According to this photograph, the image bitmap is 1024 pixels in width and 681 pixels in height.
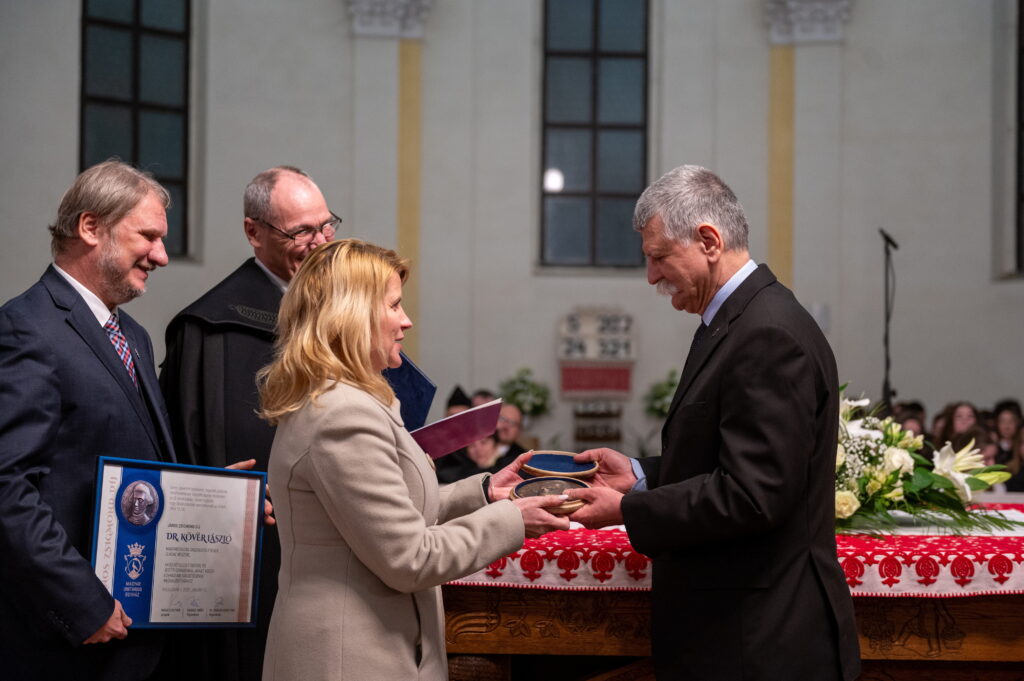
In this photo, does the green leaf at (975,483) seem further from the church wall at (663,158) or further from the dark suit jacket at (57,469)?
the church wall at (663,158)

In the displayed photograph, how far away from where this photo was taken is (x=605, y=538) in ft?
11.0

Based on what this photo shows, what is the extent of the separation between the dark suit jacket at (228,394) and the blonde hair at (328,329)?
0.91 m

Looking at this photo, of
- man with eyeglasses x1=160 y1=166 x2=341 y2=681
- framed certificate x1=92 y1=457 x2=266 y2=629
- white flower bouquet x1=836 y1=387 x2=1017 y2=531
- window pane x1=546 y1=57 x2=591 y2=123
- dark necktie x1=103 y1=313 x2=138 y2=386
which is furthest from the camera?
window pane x1=546 y1=57 x2=591 y2=123

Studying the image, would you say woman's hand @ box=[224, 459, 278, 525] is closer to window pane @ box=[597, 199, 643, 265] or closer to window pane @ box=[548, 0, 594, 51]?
window pane @ box=[597, 199, 643, 265]

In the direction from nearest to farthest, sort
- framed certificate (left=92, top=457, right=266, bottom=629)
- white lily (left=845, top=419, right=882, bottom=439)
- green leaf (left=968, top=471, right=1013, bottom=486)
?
framed certificate (left=92, top=457, right=266, bottom=629)
white lily (left=845, top=419, right=882, bottom=439)
green leaf (left=968, top=471, right=1013, bottom=486)

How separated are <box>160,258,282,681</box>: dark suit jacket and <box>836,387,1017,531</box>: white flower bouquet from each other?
1.74 m

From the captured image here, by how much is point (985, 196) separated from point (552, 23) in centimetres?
466

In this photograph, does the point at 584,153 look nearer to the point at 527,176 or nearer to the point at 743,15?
the point at 527,176

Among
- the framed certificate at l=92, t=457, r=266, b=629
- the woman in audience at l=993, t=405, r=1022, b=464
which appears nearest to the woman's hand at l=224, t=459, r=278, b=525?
the framed certificate at l=92, t=457, r=266, b=629

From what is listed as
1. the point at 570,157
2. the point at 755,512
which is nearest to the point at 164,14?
the point at 570,157

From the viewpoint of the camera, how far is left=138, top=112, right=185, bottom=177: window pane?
11.1 metres

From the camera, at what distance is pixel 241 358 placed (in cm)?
348

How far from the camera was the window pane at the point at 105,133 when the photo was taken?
35.1ft

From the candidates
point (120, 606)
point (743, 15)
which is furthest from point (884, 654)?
point (743, 15)
